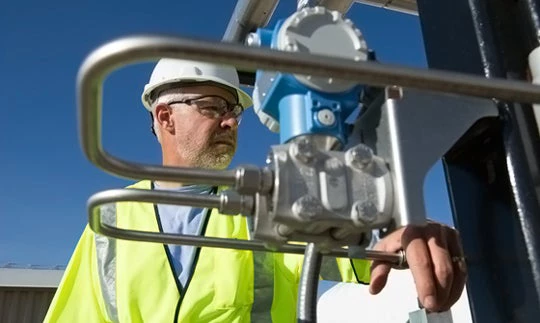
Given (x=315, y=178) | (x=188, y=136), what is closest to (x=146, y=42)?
(x=315, y=178)

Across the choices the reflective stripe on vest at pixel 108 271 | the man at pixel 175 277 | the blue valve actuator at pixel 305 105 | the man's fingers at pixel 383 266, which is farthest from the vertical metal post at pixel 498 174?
the reflective stripe on vest at pixel 108 271

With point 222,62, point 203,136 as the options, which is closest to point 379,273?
point 222,62

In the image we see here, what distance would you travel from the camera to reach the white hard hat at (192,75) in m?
2.37

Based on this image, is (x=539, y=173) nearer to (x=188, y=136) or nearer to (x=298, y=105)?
(x=298, y=105)

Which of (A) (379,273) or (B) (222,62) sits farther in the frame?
(A) (379,273)

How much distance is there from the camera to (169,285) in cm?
174

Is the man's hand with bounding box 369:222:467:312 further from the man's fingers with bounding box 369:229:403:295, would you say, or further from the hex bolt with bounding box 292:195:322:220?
the hex bolt with bounding box 292:195:322:220

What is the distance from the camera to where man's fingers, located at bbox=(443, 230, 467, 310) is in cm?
91

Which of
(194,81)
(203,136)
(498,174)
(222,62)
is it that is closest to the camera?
(222,62)

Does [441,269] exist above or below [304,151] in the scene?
below

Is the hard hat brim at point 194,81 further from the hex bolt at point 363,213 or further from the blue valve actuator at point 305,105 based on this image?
the hex bolt at point 363,213

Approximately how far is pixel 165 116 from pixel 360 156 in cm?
174

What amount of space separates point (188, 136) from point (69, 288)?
748 millimetres

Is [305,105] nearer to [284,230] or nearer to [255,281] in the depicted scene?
[284,230]
